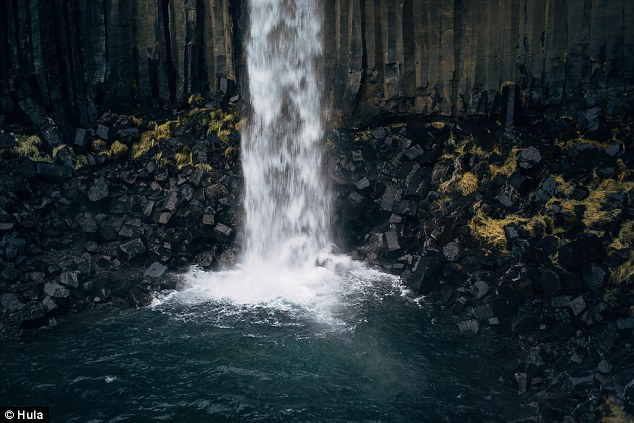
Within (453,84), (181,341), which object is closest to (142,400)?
(181,341)

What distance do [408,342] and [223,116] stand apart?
13.4 m

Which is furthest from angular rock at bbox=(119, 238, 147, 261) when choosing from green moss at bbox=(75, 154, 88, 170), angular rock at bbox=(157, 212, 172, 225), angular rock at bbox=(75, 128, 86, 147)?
angular rock at bbox=(75, 128, 86, 147)

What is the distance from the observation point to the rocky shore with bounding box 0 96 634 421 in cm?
1519

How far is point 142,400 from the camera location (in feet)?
46.0

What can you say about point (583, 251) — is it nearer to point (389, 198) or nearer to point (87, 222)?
point (389, 198)

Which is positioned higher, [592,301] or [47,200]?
[47,200]

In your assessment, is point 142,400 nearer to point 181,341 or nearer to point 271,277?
point 181,341

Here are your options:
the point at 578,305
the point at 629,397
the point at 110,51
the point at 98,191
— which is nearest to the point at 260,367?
the point at 578,305

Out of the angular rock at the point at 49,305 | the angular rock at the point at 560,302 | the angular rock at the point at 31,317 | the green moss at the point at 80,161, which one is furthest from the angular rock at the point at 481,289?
the green moss at the point at 80,161

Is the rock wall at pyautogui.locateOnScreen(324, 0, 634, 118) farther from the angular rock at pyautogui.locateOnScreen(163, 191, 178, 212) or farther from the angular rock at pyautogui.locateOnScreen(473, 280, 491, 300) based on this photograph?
the angular rock at pyautogui.locateOnScreen(163, 191, 178, 212)

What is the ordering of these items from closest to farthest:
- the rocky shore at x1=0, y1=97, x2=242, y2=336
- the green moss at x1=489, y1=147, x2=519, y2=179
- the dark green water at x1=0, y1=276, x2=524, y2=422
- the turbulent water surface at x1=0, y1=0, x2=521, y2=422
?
1. the dark green water at x1=0, y1=276, x2=524, y2=422
2. the turbulent water surface at x1=0, y1=0, x2=521, y2=422
3. the rocky shore at x1=0, y1=97, x2=242, y2=336
4. the green moss at x1=489, y1=147, x2=519, y2=179

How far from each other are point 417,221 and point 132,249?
1101 cm

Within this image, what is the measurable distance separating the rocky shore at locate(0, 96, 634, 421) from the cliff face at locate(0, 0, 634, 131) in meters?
1.10

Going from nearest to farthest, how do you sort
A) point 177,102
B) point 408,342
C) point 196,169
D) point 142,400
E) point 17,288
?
point 142,400, point 408,342, point 17,288, point 196,169, point 177,102
